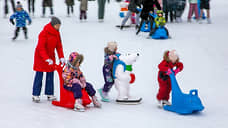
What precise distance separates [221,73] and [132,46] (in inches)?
123

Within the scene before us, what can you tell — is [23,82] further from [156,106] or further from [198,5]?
[198,5]

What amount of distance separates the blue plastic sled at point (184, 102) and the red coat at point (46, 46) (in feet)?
6.70

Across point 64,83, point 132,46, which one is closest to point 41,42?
point 64,83

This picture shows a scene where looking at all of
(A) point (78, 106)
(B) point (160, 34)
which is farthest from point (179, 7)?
(A) point (78, 106)

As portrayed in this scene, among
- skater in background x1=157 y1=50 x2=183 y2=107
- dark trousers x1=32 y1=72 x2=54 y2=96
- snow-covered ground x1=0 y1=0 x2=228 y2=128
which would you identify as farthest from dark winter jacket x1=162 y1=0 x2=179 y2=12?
dark trousers x1=32 y1=72 x2=54 y2=96

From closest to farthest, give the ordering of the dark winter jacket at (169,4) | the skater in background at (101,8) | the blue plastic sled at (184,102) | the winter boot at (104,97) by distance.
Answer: the blue plastic sled at (184,102) < the winter boot at (104,97) < the dark winter jacket at (169,4) < the skater in background at (101,8)

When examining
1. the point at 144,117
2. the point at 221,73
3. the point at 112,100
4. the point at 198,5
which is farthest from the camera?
the point at 198,5

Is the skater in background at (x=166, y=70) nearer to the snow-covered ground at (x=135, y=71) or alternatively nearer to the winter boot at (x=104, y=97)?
the snow-covered ground at (x=135, y=71)

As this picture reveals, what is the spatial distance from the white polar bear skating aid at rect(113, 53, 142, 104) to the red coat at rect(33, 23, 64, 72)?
100 cm

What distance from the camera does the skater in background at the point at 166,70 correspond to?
21.7 feet

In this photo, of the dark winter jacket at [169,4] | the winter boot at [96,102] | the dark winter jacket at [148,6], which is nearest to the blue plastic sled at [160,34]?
the dark winter jacket at [148,6]

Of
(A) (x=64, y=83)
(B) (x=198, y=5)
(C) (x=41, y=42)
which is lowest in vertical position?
(A) (x=64, y=83)

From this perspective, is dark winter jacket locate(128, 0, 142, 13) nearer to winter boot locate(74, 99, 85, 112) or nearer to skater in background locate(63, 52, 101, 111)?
skater in background locate(63, 52, 101, 111)

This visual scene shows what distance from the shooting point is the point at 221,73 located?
9.22m
